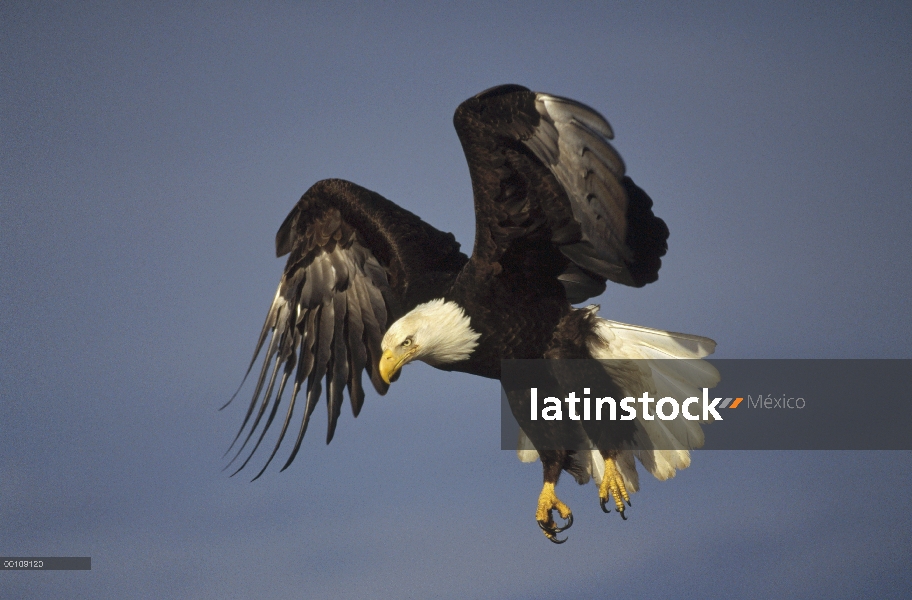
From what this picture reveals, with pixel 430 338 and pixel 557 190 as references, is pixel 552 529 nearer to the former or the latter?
pixel 430 338

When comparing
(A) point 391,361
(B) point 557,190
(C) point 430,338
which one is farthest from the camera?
(A) point 391,361

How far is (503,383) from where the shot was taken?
18.8ft

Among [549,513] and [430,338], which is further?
[549,513]

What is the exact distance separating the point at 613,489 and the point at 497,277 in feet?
4.49

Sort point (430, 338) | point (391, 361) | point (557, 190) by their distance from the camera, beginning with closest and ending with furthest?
point (557, 190) → point (430, 338) → point (391, 361)

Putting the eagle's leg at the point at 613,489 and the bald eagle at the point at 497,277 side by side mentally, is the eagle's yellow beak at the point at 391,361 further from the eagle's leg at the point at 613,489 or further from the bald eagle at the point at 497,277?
the eagle's leg at the point at 613,489

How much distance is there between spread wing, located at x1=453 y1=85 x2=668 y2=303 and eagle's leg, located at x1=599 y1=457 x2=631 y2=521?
1078 millimetres

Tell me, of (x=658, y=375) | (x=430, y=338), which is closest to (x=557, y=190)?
(x=430, y=338)

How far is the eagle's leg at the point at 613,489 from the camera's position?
576 cm

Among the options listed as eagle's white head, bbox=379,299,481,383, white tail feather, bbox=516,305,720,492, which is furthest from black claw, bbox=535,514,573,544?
eagle's white head, bbox=379,299,481,383

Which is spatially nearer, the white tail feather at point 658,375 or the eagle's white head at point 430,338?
the eagle's white head at point 430,338

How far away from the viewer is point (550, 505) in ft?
19.4

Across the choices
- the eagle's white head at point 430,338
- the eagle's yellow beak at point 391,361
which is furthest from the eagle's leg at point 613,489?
the eagle's yellow beak at point 391,361

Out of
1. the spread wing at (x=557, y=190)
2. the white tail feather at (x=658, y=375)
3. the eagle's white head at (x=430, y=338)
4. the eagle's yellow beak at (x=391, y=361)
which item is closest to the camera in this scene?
the spread wing at (x=557, y=190)
